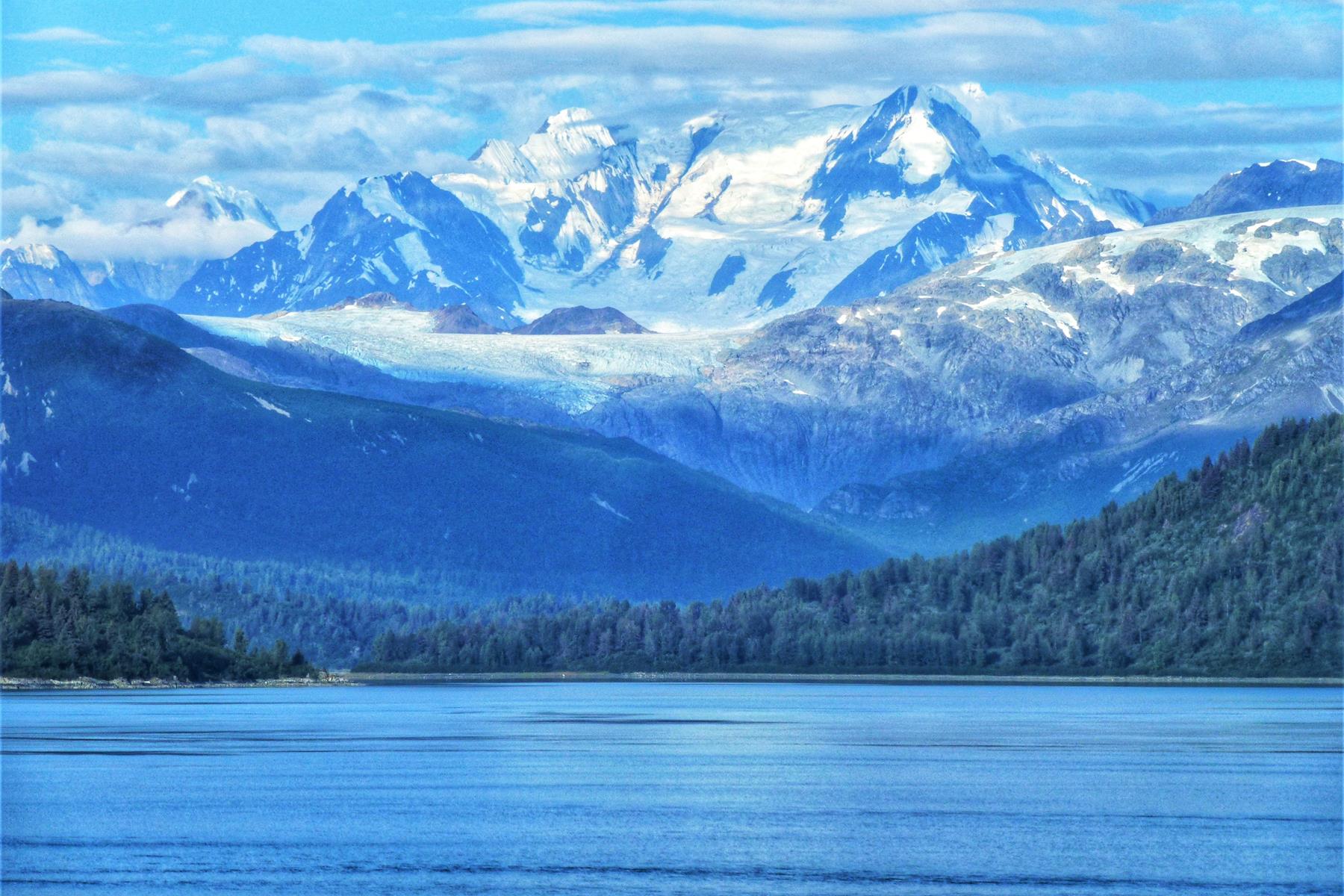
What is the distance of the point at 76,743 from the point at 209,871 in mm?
81503

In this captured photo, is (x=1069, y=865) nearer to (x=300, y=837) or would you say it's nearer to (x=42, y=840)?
(x=300, y=837)

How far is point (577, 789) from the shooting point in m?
154

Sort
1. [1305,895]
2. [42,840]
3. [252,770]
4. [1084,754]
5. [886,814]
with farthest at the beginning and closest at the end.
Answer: [1084,754], [252,770], [886,814], [42,840], [1305,895]

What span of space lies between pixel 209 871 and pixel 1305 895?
51.7m

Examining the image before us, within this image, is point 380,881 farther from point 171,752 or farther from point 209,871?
point 171,752

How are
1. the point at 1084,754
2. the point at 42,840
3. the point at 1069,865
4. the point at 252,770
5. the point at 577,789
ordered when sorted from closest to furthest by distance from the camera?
1. the point at 1069,865
2. the point at 42,840
3. the point at 577,789
4. the point at 252,770
5. the point at 1084,754

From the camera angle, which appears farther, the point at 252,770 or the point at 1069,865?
the point at 252,770

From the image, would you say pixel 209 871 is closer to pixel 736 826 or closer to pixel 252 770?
pixel 736 826

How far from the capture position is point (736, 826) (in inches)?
5221

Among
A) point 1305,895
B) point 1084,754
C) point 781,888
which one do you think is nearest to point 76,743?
point 1084,754

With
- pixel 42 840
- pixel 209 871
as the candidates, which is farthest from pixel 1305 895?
pixel 42 840

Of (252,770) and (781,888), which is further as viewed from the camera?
(252,770)

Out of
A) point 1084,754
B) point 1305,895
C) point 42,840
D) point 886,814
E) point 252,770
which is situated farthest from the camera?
point 1084,754

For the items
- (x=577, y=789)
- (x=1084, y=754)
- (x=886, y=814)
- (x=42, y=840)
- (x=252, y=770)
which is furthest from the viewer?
(x=1084, y=754)
